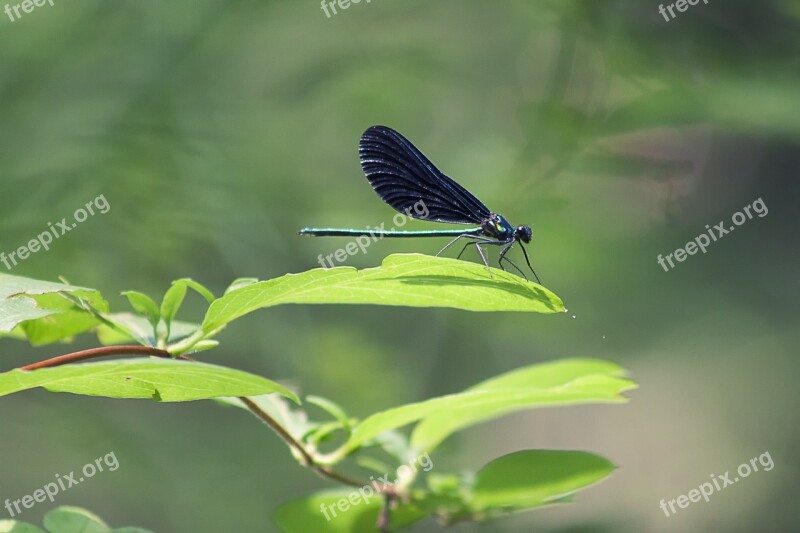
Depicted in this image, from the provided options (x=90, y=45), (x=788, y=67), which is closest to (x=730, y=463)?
(x=788, y=67)

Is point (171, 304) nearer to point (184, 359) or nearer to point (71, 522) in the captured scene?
point (184, 359)

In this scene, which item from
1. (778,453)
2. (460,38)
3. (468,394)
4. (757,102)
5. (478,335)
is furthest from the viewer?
(778,453)

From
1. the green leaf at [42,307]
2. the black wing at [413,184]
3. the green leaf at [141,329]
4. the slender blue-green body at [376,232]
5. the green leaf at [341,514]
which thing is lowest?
the green leaf at [341,514]

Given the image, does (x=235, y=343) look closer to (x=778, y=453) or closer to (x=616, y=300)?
(x=616, y=300)

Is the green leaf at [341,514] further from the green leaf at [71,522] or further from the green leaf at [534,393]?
the green leaf at [71,522]

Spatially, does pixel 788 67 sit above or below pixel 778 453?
above

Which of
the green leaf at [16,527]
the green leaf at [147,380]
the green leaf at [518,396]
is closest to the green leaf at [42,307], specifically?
the green leaf at [147,380]
